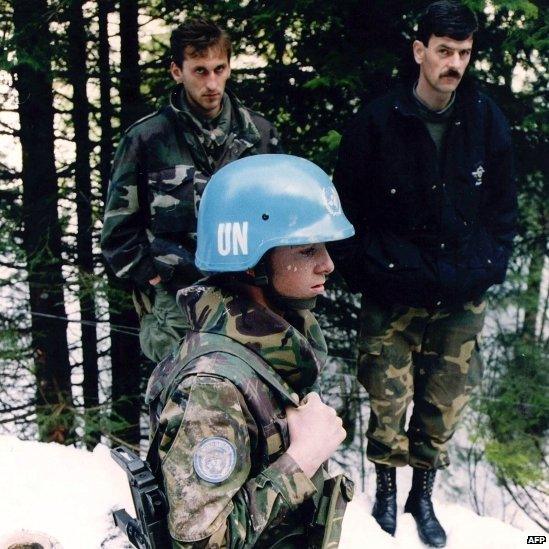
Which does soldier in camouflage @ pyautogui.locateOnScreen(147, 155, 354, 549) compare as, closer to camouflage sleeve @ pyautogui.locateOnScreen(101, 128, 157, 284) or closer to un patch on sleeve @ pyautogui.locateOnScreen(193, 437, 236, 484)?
un patch on sleeve @ pyautogui.locateOnScreen(193, 437, 236, 484)

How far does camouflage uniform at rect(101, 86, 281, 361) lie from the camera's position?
3.41 m

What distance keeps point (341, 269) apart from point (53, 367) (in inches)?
140

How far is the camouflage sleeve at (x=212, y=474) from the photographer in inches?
63.0

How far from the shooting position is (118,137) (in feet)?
18.9

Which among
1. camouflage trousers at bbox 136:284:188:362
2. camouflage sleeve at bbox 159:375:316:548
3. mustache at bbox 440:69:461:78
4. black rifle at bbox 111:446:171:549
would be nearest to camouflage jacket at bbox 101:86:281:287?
camouflage trousers at bbox 136:284:188:362

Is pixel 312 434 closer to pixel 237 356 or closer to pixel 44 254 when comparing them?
pixel 237 356

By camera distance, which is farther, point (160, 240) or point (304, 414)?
point (160, 240)

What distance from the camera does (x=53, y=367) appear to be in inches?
237

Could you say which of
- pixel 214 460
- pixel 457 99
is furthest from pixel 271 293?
pixel 457 99

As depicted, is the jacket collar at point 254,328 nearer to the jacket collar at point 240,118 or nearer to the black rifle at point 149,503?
the black rifle at point 149,503

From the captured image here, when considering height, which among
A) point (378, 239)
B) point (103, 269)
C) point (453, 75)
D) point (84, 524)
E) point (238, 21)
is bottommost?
point (84, 524)

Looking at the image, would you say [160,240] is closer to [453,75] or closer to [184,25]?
[184,25]

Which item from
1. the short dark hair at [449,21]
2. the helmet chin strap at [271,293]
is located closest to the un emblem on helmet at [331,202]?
the helmet chin strap at [271,293]

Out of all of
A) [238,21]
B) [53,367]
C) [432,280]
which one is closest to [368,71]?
[238,21]
